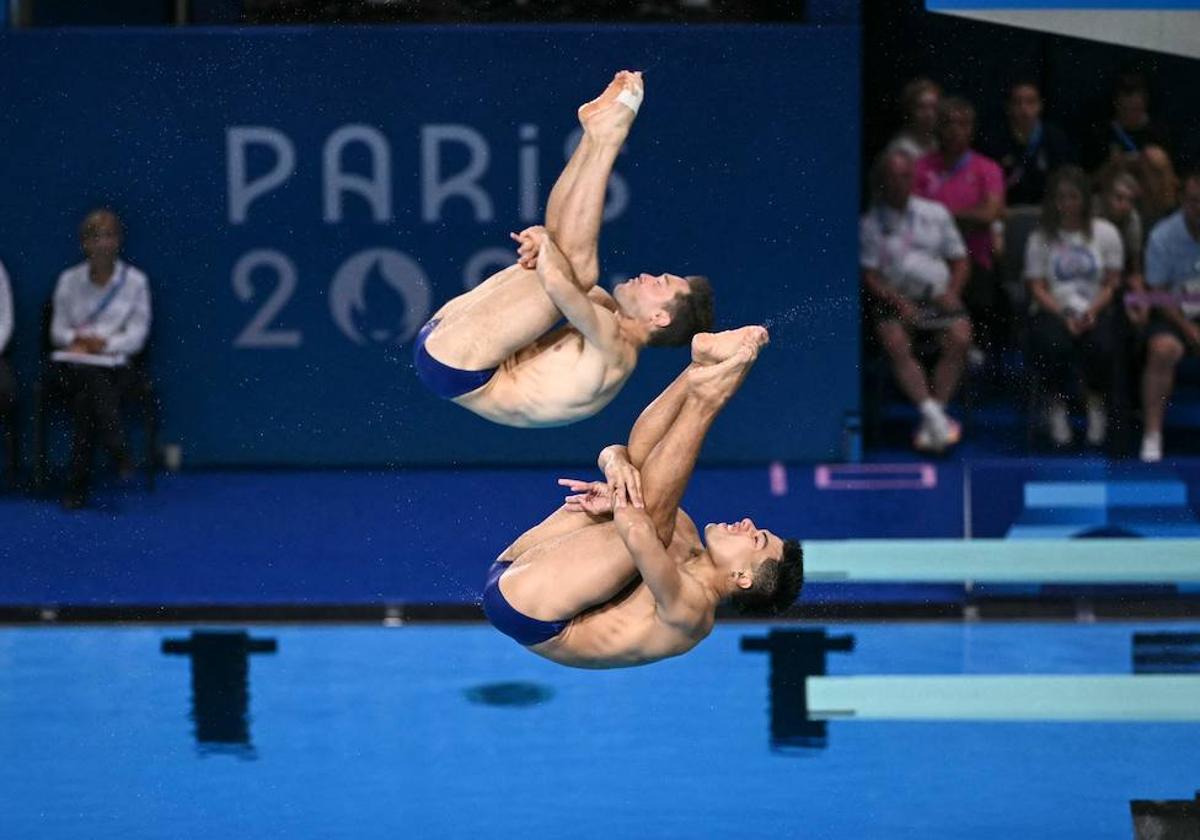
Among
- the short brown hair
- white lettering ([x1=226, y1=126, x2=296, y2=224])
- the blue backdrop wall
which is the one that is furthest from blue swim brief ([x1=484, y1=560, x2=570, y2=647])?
white lettering ([x1=226, y1=126, x2=296, y2=224])

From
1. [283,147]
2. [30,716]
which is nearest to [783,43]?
[283,147]

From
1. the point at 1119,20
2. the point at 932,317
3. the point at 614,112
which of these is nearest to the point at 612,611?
the point at 614,112

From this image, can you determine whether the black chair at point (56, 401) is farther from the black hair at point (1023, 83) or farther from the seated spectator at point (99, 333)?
the black hair at point (1023, 83)

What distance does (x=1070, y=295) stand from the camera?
29.1ft

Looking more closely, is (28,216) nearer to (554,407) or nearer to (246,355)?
(246,355)

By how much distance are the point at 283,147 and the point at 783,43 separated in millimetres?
2224

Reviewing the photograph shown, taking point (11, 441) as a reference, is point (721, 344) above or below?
above

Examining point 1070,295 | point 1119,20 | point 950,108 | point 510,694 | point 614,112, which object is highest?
point 1119,20

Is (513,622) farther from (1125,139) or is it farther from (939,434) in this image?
(1125,139)

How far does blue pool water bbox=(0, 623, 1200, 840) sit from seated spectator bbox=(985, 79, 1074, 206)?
2.16m

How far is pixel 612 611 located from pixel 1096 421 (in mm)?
4349

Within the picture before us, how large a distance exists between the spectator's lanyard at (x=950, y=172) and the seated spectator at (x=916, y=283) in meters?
0.13

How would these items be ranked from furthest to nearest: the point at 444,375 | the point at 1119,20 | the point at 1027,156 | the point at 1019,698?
the point at 1027,156, the point at 1119,20, the point at 1019,698, the point at 444,375

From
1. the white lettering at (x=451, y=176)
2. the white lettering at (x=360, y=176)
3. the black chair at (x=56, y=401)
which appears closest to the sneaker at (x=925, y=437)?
the white lettering at (x=451, y=176)
